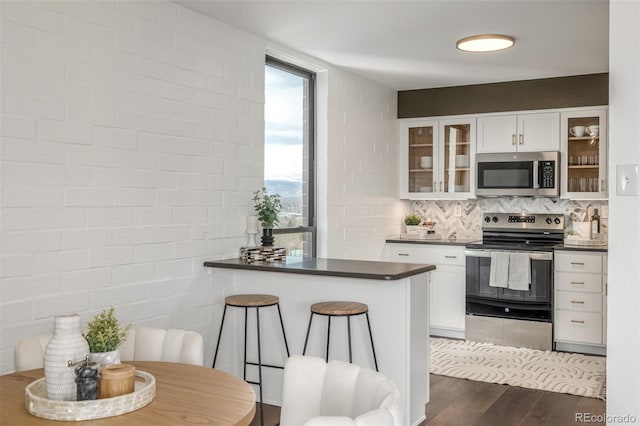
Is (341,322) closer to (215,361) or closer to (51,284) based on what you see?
(215,361)

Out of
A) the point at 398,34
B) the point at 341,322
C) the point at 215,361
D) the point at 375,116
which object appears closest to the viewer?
the point at 341,322

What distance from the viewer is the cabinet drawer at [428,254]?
230 inches

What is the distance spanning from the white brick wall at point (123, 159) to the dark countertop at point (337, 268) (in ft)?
0.80

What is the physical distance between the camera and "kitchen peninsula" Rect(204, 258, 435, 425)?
11.3 ft

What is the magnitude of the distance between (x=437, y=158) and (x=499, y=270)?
1.37 metres

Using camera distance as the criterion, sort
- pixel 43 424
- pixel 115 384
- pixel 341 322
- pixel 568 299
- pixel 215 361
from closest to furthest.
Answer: pixel 43 424, pixel 115 384, pixel 341 322, pixel 215 361, pixel 568 299

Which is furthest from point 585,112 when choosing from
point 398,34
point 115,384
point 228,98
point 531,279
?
point 115,384

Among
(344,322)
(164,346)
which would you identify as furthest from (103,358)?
(344,322)

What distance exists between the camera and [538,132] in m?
5.82

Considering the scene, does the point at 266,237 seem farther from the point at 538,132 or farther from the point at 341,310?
the point at 538,132

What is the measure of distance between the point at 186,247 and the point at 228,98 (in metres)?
1.03

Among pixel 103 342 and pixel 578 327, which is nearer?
pixel 103 342

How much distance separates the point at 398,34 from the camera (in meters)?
4.31

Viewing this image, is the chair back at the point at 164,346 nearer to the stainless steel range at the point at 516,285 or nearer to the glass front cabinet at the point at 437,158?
the stainless steel range at the point at 516,285
